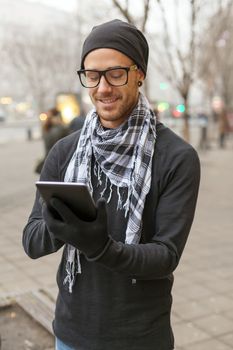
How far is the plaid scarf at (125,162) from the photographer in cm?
166

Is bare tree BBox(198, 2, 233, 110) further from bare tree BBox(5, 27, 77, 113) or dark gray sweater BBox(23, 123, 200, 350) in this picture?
dark gray sweater BBox(23, 123, 200, 350)

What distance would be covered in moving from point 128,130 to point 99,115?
5.0 inches

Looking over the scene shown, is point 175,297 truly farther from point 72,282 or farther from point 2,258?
point 72,282

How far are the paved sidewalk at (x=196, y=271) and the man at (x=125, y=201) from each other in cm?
197

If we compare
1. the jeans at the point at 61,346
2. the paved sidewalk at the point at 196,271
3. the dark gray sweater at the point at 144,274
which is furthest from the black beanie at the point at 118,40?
the paved sidewalk at the point at 196,271

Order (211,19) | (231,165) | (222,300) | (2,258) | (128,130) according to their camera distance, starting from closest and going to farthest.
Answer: (128,130) → (222,300) → (2,258) → (231,165) → (211,19)

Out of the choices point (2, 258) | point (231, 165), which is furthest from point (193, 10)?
point (2, 258)

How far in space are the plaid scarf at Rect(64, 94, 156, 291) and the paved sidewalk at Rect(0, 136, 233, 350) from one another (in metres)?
2.17

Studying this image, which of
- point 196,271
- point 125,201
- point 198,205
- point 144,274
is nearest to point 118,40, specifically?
point 125,201

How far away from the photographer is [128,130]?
1725 millimetres

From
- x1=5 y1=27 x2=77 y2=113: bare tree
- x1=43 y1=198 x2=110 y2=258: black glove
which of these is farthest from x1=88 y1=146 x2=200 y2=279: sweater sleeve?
x1=5 y1=27 x2=77 y2=113: bare tree

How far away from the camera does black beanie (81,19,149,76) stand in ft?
5.49

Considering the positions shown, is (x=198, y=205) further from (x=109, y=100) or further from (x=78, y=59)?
(x=78, y=59)

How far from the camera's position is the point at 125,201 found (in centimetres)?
168
